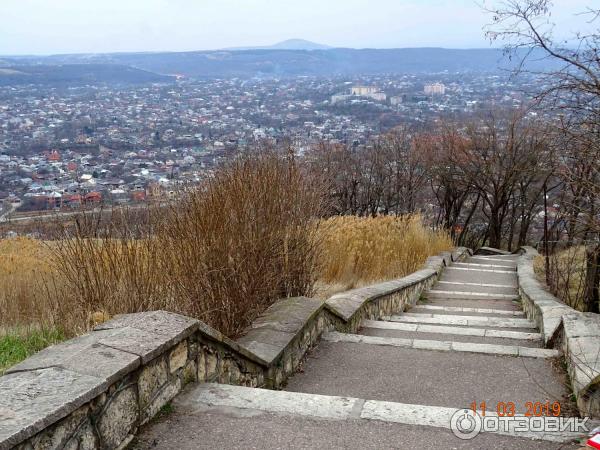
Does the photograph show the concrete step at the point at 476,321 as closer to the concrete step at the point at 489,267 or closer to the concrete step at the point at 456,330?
the concrete step at the point at 456,330

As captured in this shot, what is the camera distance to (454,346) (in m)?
5.57

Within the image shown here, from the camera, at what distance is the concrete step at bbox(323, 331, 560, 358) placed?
17.3 ft

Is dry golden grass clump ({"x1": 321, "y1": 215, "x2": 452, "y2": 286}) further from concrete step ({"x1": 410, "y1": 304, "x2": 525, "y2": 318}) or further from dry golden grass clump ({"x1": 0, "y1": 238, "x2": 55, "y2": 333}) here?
dry golden grass clump ({"x1": 0, "y1": 238, "x2": 55, "y2": 333})

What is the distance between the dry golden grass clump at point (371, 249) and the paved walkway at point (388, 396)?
6.69 ft

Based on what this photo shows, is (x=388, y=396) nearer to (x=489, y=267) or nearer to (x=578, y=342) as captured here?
(x=578, y=342)

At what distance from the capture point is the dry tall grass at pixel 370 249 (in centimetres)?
943

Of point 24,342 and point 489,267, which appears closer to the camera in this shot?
point 24,342

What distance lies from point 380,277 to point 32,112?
41.8 metres

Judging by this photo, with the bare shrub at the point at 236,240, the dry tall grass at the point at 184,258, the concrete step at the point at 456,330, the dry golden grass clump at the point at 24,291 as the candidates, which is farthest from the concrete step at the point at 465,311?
the dry golden grass clump at the point at 24,291

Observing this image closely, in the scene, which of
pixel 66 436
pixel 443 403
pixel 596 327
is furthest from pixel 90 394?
pixel 596 327

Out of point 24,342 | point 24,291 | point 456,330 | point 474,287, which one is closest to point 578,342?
point 456,330

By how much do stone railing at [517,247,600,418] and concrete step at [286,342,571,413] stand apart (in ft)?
0.76

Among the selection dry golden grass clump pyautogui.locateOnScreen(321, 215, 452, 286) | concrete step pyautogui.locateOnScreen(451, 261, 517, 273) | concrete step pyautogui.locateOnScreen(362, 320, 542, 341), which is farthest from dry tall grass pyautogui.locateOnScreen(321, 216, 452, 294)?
concrete step pyautogui.locateOnScreen(451, 261, 517, 273)

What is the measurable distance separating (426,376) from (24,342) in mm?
3427
